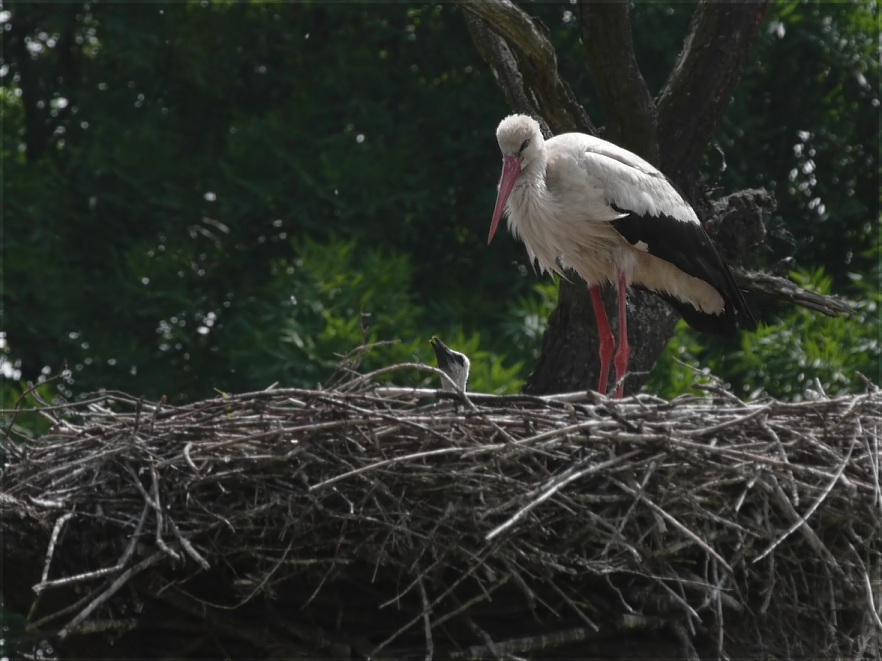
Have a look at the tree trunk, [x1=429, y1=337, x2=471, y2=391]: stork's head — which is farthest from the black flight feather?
[x1=429, y1=337, x2=471, y2=391]: stork's head

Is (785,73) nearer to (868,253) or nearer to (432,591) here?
(868,253)

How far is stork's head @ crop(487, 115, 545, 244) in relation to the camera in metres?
6.18

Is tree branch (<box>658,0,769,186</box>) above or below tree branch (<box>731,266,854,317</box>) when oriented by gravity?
above

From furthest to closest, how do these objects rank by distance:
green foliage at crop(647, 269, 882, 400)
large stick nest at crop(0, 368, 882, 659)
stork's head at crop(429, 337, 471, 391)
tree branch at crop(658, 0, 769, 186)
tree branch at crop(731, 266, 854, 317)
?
green foliage at crop(647, 269, 882, 400), tree branch at crop(658, 0, 769, 186), tree branch at crop(731, 266, 854, 317), stork's head at crop(429, 337, 471, 391), large stick nest at crop(0, 368, 882, 659)

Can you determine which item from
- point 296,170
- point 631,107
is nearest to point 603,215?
point 631,107

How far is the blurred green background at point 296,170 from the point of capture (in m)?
11.3

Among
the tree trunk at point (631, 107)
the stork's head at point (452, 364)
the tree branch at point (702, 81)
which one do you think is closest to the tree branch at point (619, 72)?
the tree trunk at point (631, 107)

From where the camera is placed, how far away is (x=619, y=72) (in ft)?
21.7

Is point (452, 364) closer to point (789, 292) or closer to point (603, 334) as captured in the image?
point (603, 334)

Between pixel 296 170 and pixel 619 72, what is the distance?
5.38 meters

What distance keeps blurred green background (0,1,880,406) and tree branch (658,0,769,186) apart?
11.0ft

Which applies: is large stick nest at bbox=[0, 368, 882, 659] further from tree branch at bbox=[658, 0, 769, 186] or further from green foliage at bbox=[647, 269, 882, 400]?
green foliage at bbox=[647, 269, 882, 400]

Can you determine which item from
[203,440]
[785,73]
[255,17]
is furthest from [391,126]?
[203,440]

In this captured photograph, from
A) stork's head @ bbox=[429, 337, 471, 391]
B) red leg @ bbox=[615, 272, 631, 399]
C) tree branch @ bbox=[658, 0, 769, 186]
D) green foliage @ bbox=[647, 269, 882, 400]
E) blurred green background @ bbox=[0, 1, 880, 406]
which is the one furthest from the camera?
blurred green background @ bbox=[0, 1, 880, 406]
